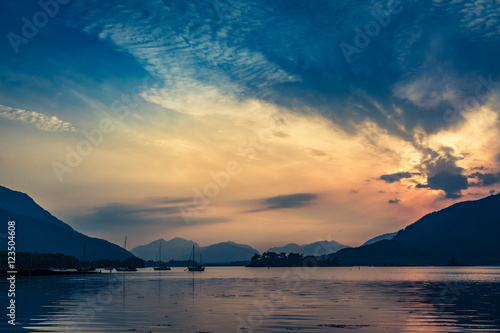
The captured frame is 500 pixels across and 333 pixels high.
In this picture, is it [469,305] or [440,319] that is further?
[469,305]

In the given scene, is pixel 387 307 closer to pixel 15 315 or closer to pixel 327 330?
pixel 327 330

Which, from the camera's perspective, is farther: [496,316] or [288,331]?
[496,316]

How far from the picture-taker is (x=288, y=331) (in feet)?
119

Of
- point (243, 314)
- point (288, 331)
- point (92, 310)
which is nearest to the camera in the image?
point (288, 331)

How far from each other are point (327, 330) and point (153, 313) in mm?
21414

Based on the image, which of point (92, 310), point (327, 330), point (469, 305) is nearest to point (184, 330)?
point (327, 330)

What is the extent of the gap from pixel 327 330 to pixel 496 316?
2205 centimetres

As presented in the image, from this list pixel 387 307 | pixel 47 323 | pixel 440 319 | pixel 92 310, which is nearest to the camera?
pixel 47 323

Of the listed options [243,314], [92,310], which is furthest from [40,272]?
[243,314]

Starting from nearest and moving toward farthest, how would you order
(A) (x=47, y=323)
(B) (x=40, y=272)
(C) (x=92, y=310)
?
(A) (x=47, y=323), (C) (x=92, y=310), (B) (x=40, y=272)

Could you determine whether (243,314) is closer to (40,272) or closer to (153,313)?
(153,313)

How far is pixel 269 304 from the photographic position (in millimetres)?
59125

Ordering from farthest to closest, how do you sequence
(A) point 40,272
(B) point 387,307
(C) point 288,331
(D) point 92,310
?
(A) point 40,272
(B) point 387,307
(D) point 92,310
(C) point 288,331

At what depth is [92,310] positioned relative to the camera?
51344mm
